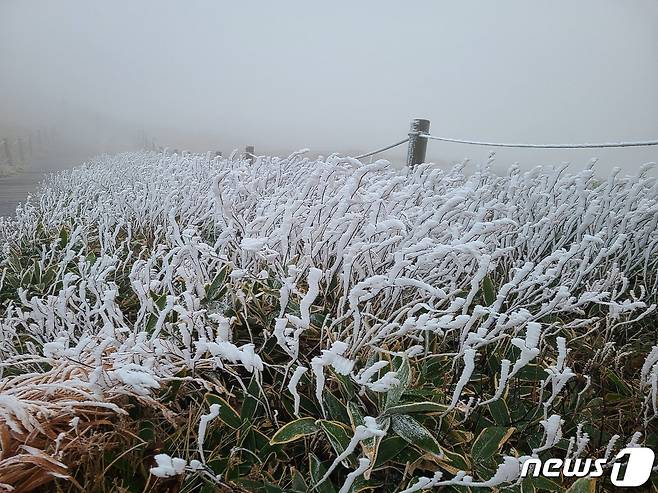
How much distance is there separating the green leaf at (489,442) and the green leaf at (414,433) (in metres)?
0.09

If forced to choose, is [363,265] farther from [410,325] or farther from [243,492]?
[243,492]

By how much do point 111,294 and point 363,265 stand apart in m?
0.51

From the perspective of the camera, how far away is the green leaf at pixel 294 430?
2.11ft

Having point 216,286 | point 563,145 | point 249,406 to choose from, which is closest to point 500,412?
point 249,406

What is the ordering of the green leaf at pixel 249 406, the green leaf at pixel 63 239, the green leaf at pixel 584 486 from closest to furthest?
the green leaf at pixel 584 486
the green leaf at pixel 249 406
the green leaf at pixel 63 239

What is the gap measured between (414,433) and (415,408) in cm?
3

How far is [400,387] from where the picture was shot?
26.4 inches

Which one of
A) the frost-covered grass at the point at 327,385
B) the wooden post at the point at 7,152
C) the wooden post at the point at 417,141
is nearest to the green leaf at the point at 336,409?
the frost-covered grass at the point at 327,385

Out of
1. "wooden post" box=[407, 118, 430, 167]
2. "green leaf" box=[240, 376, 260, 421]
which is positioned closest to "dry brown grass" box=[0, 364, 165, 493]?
"green leaf" box=[240, 376, 260, 421]

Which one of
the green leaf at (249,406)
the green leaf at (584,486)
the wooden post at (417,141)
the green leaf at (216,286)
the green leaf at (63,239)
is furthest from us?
the wooden post at (417,141)

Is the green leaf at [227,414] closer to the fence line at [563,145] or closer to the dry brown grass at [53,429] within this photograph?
the dry brown grass at [53,429]

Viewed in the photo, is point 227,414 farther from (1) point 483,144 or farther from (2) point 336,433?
(1) point 483,144

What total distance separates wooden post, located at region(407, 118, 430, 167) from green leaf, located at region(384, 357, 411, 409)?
7.63 feet

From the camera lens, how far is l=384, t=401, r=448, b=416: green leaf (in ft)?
2.09
